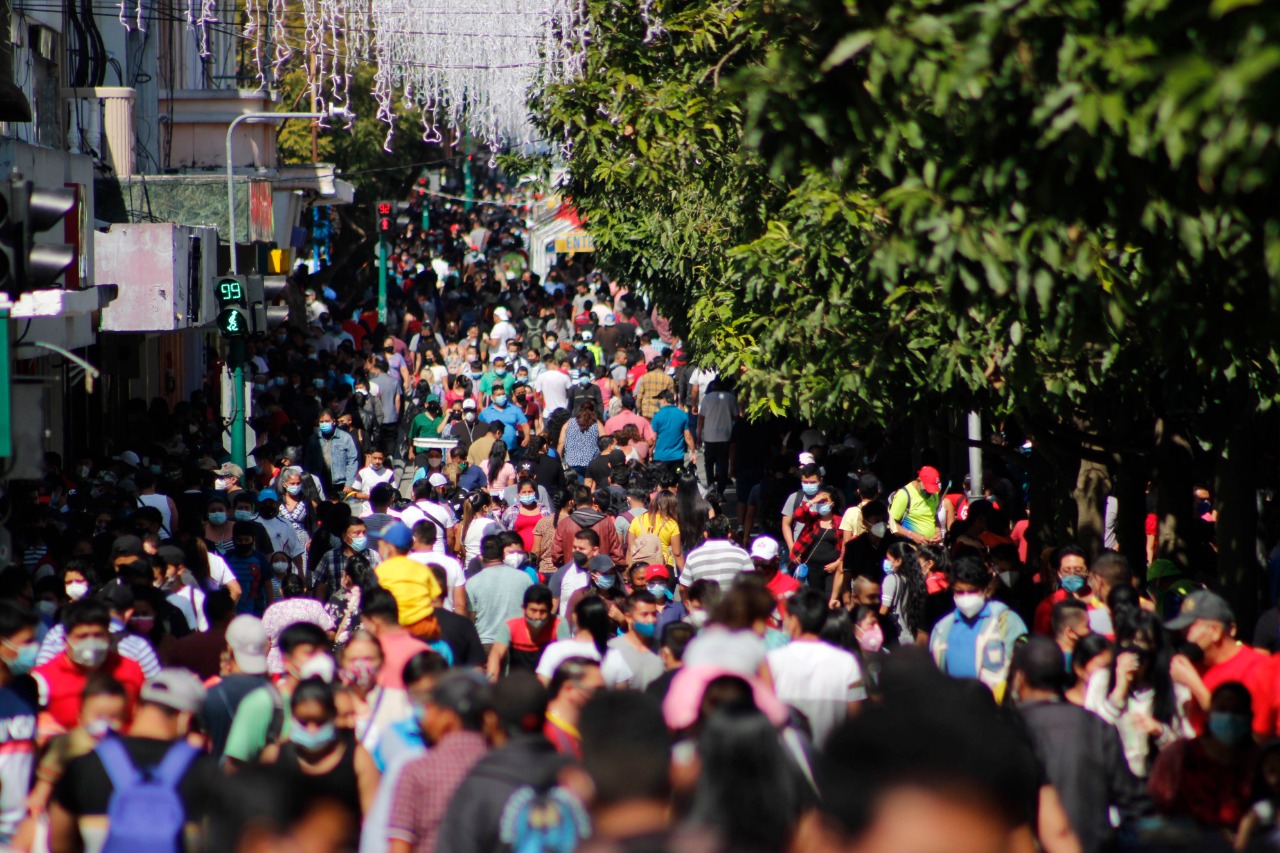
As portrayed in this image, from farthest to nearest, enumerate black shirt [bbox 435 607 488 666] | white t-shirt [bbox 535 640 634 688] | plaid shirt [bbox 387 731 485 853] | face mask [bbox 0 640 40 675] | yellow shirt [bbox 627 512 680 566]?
yellow shirt [bbox 627 512 680 566], black shirt [bbox 435 607 488 666], white t-shirt [bbox 535 640 634 688], face mask [bbox 0 640 40 675], plaid shirt [bbox 387 731 485 853]

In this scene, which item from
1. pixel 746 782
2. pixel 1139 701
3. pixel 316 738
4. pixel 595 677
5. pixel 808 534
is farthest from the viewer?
pixel 808 534

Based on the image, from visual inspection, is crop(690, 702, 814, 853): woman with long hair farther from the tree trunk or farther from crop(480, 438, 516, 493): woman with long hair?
crop(480, 438, 516, 493): woman with long hair

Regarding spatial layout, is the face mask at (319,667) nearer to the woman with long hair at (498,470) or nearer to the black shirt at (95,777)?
the black shirt at (95,777)

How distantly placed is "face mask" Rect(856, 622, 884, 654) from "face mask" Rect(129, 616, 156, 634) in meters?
3.99

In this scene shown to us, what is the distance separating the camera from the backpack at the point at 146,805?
571 centimetres

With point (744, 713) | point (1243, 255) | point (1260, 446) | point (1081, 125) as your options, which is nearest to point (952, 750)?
point (744, 713)

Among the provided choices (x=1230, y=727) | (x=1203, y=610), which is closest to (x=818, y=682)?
(x=1230, y=727)

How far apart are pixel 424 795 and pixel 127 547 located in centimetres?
559

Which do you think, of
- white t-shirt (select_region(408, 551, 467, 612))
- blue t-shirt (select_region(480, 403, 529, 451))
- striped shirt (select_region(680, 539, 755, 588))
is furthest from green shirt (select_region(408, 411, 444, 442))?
striped shirt (select_region(680, 539, 755, 588))

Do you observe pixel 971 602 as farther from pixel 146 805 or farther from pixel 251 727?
pixel 146 805

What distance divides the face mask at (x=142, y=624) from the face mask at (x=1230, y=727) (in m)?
5.25

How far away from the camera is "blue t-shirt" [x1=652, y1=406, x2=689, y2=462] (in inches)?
778

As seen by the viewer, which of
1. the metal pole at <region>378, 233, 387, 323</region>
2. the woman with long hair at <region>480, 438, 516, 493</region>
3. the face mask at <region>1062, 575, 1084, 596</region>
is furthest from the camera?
the metal pole at <region>378, 233, 387, 323</region>

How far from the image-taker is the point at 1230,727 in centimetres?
663
